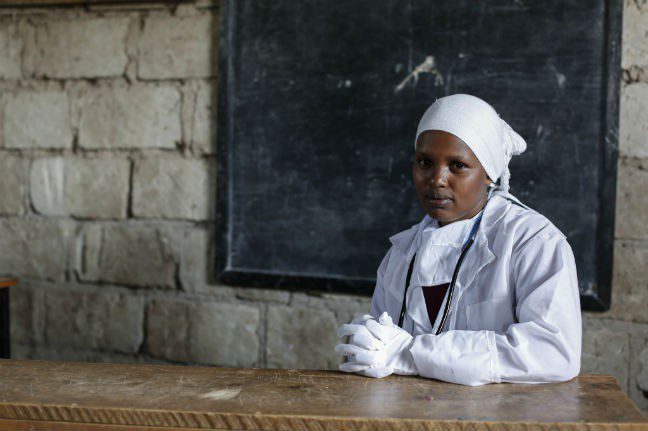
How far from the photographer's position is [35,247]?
3469 millimetres

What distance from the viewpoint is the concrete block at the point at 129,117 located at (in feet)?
10.7

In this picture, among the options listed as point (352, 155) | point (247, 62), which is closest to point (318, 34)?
point (247, 62)

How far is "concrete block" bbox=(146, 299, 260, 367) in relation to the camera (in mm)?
3164

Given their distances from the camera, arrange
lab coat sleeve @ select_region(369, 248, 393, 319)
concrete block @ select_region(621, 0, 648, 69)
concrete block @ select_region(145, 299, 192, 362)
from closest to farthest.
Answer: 1. lab coat sleeve @ select_region(369, 248, 393, 319)
2. concrete block @ select_region(621, 0, 648, 69)
3. concrete block @ select_region(145, 299, 192, 362)

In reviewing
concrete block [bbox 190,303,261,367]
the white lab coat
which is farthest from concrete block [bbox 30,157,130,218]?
the white lab coat

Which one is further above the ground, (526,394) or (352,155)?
(352,155)

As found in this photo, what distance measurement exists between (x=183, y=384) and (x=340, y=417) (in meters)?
0.46

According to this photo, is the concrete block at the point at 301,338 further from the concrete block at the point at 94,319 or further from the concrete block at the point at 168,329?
the concrete block at the point at 94,319

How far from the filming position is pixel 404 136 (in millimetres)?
2908

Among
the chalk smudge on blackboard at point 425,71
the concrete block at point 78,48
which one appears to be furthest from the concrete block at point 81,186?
the chalk smudge on blackboard at point 425,71

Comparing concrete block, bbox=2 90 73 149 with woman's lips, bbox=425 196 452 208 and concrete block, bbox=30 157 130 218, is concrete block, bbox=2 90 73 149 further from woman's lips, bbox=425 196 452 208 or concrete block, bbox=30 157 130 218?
woman's lips, bbox=425 196 452 208

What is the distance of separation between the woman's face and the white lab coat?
3.2 inches

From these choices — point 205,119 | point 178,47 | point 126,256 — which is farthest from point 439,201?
point 126,256

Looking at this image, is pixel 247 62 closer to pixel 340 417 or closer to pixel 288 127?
pixel 288 127
